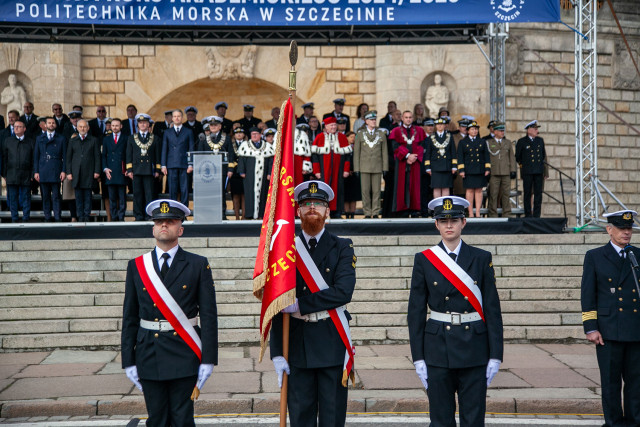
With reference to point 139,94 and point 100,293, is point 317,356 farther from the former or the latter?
point 139,94

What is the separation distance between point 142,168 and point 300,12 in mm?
3983

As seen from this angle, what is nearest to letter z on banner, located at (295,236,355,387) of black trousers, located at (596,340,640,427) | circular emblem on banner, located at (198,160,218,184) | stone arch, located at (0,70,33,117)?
black trousers, located at (596,340,640,427)

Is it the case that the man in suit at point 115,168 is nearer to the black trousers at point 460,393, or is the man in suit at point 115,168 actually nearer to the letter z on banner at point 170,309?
the letter z on banner at point 170,309

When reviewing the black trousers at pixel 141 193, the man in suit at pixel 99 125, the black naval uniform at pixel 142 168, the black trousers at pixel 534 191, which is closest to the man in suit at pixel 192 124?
the black naval uniform at pixel 142 168

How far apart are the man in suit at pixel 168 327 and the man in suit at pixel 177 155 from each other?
9.48 m

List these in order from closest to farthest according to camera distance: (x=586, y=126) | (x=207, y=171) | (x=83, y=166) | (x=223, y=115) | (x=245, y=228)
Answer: (x=245, y=228) < (x=207, y=171) < (x=586, y=126) < (x=83, y=166) < (x=223, y=115)

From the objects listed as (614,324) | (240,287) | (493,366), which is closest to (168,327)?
(493,366)

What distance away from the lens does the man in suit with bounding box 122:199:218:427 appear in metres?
4.79

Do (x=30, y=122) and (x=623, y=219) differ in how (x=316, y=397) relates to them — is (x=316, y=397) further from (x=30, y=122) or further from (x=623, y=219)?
(x=30, y=122)

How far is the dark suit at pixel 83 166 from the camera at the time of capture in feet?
46.7

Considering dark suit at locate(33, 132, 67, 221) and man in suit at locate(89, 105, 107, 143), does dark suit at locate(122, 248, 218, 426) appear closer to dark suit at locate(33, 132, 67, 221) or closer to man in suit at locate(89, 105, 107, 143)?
dark suit at locate(33, 132, 67, 221)

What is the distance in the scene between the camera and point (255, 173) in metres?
14.7

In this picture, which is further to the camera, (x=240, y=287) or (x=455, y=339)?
(x=240, y=287)

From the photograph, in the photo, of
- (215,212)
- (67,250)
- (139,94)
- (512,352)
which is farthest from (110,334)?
(139,94)
